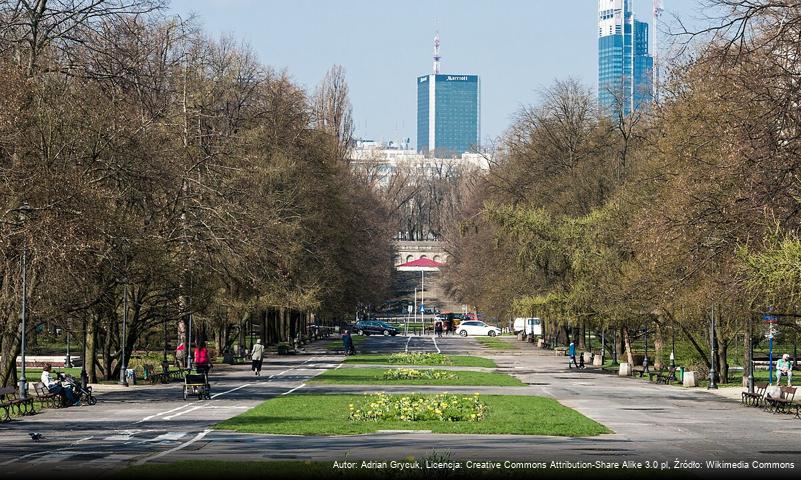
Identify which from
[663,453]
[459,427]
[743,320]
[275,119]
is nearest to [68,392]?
[459,427]

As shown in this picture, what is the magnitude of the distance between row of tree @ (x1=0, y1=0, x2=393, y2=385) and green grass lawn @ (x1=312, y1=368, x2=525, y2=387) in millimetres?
5257

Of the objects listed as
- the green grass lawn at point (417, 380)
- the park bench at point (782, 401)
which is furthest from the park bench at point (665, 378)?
the park bench at point (782, 401)

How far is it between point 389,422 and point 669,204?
1680cm

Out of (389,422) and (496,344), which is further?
(496,344)

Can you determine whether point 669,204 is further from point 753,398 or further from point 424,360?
point 424,360

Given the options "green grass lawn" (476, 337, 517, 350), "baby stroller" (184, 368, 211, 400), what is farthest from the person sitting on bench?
"green grass lawn" (476, 337, 517, 350)

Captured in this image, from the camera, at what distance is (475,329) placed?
113688mm

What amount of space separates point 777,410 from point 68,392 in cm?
1895

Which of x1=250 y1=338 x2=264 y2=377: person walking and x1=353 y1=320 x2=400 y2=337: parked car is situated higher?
x1=353 y1=320 x2=400 y2=337: parked car

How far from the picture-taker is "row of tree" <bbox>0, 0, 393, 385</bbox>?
105ft

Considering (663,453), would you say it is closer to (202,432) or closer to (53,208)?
(202,432)

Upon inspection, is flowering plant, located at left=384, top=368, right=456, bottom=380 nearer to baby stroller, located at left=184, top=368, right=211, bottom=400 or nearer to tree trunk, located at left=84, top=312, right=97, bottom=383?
tree trunk, located at left=84, top=312, right=97, bottom=383

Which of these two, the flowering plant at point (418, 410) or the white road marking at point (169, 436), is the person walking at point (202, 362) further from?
the white road marking at point (169, 436)

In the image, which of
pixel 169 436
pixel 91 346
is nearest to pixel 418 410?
pixel 169 436
